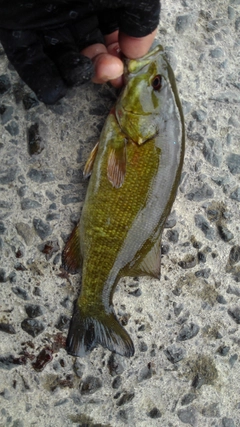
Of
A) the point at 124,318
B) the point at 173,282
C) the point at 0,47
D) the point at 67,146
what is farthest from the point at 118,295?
the point at 0,47

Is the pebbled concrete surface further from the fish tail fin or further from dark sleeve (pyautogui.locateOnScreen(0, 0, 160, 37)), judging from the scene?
dark sleeve (pyautogui.locateOnScreen(0, 0, 160, 37))

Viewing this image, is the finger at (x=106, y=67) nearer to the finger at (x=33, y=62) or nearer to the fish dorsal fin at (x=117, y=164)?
the finger at (x=33, y=62)

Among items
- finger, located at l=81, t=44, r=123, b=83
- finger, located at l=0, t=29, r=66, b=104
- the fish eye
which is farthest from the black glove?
the fish eye

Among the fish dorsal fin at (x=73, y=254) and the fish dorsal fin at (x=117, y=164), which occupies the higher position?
the fish dorsal fin at (x=117, y=164)

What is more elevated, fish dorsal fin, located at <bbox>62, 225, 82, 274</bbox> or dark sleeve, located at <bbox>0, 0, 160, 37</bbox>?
dark sleeve, located at <bbox>0, 0, 160, 37</bbox>

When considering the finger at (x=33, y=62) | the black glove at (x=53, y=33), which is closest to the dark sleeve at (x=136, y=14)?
the black glove at (x=53, y=33)

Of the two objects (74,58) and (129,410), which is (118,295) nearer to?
(129,410)
